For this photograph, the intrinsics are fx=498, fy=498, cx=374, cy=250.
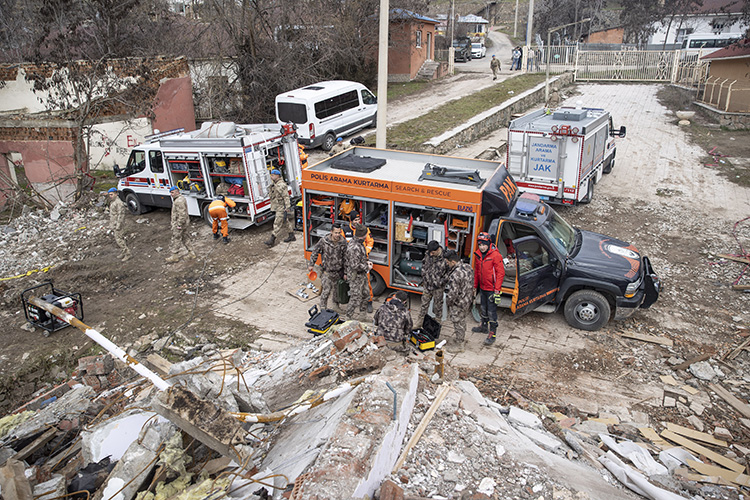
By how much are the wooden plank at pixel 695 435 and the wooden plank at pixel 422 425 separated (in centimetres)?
290

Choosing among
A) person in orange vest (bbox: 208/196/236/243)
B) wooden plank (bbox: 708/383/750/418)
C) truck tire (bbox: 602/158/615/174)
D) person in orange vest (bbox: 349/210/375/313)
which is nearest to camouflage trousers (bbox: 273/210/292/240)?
person in orange vest (bbox: 208/196/236/243)

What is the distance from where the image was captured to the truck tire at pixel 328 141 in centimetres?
1844

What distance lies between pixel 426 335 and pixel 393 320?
2.53ft

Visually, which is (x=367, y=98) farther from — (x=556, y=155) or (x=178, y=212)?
(x=178, y=212)

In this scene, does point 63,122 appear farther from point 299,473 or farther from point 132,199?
point 299,473

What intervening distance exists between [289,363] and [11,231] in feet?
37.1

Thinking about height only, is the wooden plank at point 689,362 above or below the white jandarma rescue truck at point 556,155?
below

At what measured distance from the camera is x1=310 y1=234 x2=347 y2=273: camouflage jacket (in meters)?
8.20

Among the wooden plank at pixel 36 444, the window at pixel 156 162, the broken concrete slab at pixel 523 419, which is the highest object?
the window at pixel 156 162

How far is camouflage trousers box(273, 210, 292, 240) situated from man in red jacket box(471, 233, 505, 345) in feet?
18.1

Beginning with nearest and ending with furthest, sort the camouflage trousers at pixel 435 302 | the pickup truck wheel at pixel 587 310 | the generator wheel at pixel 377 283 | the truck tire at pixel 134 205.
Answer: the camouflage trousers at pixel 435 302, the pickup truck wheel at pixel 587 310, the generator wheel at pixel 377 283, the truck tire at pixel 134 205

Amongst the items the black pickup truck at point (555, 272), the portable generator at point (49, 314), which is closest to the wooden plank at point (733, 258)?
the black pickup truck at point (555, 272)

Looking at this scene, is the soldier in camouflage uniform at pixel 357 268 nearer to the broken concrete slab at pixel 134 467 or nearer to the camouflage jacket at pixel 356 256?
the camouflage jacket at pixel 356 256

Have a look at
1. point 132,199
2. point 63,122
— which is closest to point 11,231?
point 132,199
